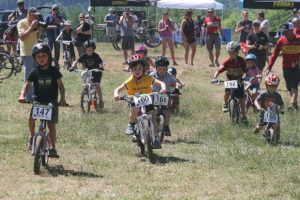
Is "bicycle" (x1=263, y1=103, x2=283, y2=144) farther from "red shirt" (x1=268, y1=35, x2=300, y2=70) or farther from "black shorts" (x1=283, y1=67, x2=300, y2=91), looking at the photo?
"black shorts" (x1=283, y1=67, x2=300, y2=91)

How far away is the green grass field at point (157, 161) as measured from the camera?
8.75 m

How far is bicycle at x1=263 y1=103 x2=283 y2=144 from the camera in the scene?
468 inches

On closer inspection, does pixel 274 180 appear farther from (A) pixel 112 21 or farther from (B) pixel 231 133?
(A) pixel 112 21

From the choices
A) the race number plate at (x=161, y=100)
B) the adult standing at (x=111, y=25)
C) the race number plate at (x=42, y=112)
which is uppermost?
the race number plate at (x=42, y=112)

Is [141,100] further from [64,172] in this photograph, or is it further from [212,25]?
[212,25]

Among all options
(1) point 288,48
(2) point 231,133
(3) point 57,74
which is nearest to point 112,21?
(1) point 288,48

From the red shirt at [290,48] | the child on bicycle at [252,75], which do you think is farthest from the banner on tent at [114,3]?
the child on bicycle at [252,75]

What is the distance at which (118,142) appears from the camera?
12.2 m

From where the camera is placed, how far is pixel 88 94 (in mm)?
15539

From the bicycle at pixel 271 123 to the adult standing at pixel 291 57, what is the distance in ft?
13.0

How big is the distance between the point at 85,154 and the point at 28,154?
852 millimetres

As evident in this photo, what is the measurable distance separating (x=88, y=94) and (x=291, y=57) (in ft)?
14.9

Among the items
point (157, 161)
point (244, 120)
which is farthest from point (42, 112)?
point (244, 120)

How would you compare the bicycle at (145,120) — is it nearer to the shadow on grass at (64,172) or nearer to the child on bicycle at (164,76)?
the shadow on grass at (64,172)
